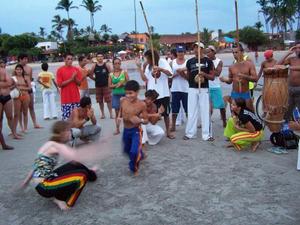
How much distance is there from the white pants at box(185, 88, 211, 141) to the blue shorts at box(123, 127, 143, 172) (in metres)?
2.00

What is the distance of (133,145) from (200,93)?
2365mm

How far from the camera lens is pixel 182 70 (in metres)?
8.28

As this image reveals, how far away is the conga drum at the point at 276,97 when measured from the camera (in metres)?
6.88

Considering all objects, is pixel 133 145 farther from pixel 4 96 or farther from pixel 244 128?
pixel 4 96

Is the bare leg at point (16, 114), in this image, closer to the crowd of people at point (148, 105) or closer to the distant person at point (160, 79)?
the crowd of people at point (148, 105)

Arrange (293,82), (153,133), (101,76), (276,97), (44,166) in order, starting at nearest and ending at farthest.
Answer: (44,166), (276,97), (293,82), (153,133), (101,76)

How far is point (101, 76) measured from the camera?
1067 centimetres

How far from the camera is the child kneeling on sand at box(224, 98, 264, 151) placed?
670 centimetres

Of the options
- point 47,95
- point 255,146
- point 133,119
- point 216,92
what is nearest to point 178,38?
point 47,95

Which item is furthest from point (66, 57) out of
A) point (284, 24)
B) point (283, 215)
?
point (284, 24)

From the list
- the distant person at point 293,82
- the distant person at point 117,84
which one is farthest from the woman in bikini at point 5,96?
the distant person at point 293,82

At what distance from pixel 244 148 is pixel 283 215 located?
8.96 feet

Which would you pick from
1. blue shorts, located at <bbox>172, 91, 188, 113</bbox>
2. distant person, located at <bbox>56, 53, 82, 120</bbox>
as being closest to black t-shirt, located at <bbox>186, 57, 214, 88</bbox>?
blue shorts, located at <bbox>172, 91, 188, 113</bbox>

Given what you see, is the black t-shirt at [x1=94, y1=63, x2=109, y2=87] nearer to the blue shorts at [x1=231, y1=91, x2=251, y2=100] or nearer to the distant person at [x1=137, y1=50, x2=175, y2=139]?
the distant person at [x1=137, y1=50, x2=175, y2=139]
